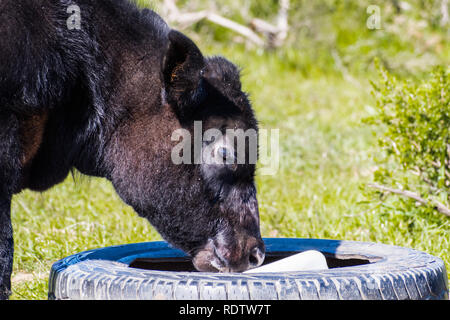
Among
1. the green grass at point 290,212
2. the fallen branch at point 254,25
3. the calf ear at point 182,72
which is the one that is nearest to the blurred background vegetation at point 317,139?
the green grass at point 290,212

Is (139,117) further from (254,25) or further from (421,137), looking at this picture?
(254,25)

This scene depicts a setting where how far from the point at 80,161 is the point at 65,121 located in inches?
12.3

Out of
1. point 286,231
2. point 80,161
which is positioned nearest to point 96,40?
point 80,161

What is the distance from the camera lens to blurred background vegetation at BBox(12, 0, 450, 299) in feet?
16.9

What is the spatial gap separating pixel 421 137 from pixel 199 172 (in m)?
2.29

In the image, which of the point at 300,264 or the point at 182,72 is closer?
the point at 300,264

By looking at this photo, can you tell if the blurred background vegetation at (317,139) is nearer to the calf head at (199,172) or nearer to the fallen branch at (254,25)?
the fallen branch at (254,25)

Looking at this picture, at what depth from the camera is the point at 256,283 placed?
2582mm

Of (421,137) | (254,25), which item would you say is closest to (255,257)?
(421,137)

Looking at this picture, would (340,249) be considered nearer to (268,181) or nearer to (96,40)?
(96,40)

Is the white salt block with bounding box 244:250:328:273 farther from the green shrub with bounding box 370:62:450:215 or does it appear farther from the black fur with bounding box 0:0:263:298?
the green shrub with bounding box 370:62:450:215

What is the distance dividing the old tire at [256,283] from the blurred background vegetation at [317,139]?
4.12ft

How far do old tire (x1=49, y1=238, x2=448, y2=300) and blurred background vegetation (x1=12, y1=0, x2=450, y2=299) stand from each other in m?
1.26

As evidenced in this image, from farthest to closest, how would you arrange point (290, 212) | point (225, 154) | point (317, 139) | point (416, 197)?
1. point (317, 139)
2. point (290, 212)
3. point (416, 197)
4. point (225, 154)
